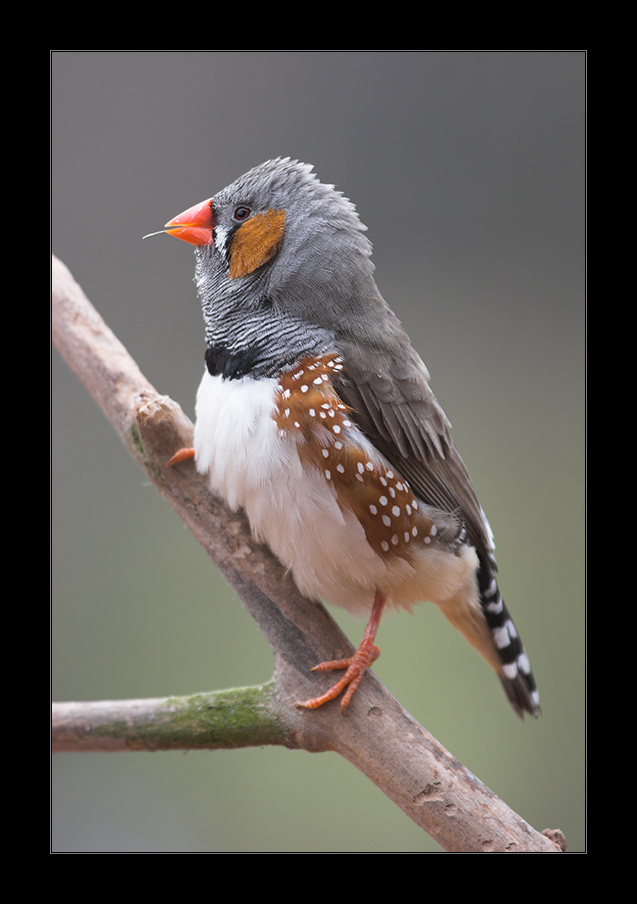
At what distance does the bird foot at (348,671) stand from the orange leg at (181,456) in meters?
0.59

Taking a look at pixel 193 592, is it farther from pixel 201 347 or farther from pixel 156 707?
pixel 156 707

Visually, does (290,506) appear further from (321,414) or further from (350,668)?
(350,668)

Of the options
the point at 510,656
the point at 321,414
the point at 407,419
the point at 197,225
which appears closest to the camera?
the point at 321,414

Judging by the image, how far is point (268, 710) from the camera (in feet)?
5.62

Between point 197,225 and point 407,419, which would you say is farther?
point 197,225

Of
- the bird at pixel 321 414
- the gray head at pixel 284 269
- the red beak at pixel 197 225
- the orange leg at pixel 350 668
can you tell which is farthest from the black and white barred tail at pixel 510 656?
the red beak at pixel 197 225

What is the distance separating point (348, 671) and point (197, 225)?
1062 mm

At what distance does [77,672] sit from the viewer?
2.96 meters

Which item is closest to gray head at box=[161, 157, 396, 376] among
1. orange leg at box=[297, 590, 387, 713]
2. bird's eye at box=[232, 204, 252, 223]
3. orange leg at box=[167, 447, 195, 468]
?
bird's eye at box=[232, 204, 252, 223]

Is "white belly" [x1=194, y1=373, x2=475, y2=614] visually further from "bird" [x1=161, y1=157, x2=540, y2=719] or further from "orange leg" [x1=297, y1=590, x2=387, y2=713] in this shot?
"orange leg" [x1=297, y1=590, x2=387, y2=713]

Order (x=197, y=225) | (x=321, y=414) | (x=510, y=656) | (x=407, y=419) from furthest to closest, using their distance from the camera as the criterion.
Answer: (x=510, y=656)
(x=197, y=225)
(x=407, y=419)
(x=321, y=414)

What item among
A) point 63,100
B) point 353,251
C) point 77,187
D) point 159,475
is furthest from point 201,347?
point 353,251

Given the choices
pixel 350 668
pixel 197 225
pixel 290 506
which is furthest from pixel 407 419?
pixel 197 225
